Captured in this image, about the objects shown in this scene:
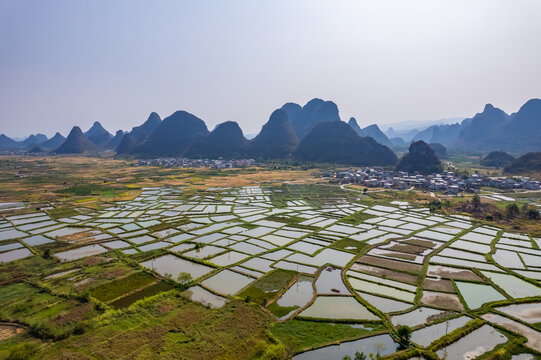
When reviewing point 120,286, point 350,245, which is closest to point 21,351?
point 120,286

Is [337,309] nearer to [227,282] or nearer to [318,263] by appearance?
[318,263]

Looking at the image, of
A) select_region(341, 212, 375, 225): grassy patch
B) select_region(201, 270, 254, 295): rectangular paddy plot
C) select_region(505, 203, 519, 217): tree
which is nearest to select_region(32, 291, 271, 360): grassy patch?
select_region(201, 270, 254, 295): rectangular paddy plot

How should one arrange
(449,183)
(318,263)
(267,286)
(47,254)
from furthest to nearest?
(449,183)
(47,254)
(318,263)
(267,286)

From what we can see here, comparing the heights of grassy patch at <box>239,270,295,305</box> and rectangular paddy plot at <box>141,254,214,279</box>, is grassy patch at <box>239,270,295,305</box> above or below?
below

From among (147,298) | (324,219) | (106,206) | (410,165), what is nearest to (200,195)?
(106,206)

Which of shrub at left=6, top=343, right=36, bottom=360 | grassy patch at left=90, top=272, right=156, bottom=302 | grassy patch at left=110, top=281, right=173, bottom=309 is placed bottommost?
grassy patch at left=110, top=281, right=173, bottom=309

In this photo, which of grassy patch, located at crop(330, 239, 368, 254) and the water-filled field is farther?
grassy patch, located at crop(330, 239, 368, 254)

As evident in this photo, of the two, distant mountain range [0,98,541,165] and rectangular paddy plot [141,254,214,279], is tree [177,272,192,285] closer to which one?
rectangular paddy plot [141,254,214,279]

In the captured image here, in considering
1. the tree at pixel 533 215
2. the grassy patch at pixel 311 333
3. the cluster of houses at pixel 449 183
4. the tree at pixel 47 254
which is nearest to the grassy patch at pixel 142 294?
the grassy patch at pixel 311 333
